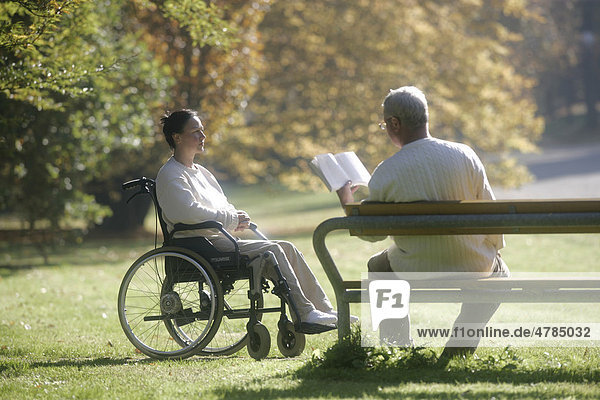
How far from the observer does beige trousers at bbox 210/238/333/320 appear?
5.57 meters

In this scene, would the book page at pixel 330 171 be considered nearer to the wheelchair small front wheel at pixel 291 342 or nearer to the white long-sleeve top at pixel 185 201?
the white long-sleeve top at pixel 185 201

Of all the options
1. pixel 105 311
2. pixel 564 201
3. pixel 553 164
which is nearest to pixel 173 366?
pixel 564 201

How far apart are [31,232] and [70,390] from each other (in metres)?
10.5

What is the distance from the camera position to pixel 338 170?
509 centimetres

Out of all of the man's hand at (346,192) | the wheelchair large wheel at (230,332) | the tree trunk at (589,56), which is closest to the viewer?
the man's hand at (346,192)

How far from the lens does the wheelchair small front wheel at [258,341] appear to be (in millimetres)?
5664

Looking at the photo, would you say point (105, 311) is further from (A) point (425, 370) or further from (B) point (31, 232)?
(B) point (31, 232)

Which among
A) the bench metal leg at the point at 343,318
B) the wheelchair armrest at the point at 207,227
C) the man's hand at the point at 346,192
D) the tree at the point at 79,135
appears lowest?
the bench metal leg at the point at 343,318

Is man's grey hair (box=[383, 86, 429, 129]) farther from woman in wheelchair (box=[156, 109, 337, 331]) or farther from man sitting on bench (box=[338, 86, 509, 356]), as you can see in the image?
woman in wheelchair (box=[156, 109, 337, 331])

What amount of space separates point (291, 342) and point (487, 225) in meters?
1.77

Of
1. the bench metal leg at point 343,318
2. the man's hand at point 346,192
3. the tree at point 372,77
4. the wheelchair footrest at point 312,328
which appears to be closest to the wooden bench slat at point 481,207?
the man's hand at point 346,192

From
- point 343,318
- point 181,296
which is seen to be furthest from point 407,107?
point 181,296

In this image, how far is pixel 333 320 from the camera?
Answer: 18.2ft

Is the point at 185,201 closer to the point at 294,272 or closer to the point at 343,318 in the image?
the point at 294,272
